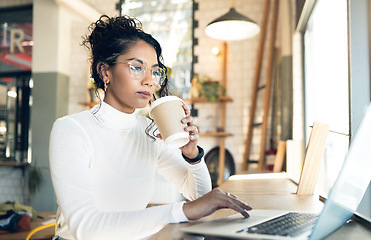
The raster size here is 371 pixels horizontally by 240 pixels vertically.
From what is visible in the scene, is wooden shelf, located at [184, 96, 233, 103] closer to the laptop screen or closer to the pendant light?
the pendant light

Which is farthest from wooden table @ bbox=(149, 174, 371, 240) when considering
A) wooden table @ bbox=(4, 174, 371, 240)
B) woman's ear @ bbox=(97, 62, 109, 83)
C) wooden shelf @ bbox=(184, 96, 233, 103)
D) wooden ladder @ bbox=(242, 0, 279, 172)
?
wooden shelf @ bbox=(184, 96, 233, 103)

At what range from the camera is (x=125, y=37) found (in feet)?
4.68

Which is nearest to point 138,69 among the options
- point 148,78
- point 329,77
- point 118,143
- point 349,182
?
point 148,78

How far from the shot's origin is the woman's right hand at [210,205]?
0.95 m

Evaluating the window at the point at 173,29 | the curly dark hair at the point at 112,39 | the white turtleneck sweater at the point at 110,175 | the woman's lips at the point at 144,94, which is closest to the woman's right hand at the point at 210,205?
the white turtleneck sweater at the point at 110,175

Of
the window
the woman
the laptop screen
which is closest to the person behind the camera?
the laptop screen

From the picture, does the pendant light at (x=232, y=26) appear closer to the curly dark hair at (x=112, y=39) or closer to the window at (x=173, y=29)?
the window at (x=173, y=29)

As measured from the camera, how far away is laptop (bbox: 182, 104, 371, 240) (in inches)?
25.2

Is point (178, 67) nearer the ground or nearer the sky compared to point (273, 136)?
nearer the sky

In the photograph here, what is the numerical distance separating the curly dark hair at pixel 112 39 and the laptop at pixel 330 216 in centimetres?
81

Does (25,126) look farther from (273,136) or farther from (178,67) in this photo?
(273,136)

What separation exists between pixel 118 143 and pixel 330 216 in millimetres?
890

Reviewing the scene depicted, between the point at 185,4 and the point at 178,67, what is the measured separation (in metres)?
1.12

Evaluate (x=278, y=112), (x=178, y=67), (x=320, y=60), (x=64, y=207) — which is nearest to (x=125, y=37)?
(x=64, y=207)
